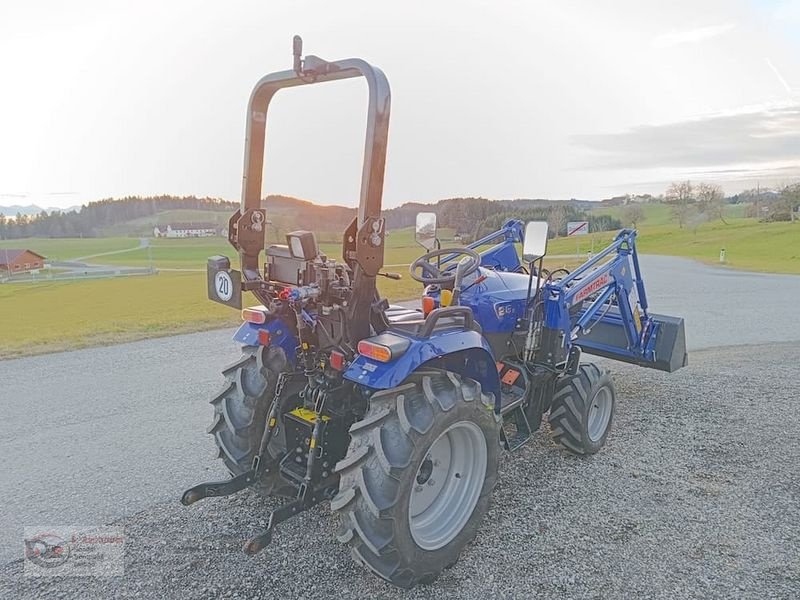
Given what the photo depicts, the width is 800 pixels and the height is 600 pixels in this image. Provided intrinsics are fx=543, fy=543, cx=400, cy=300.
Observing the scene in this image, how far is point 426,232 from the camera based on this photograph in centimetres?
373

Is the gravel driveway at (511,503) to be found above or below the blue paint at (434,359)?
below

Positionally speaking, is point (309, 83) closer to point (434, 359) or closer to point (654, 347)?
point (434, 359)

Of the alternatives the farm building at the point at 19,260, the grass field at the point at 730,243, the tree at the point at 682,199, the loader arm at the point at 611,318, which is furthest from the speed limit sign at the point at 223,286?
the tree at the point at 682,199

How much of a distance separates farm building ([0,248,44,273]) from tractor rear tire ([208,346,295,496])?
12778 mm

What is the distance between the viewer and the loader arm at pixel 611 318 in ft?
14.1

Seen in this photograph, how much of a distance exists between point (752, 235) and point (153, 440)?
43486 mm

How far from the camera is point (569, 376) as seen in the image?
4.41m

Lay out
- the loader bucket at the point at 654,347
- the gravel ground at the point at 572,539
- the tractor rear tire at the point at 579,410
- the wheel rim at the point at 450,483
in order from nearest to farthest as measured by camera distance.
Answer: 1. the gravel ground at the point at 572,539
2. the wheel rim at the point at 450,483
3. the tractor rear tire at the point at 579,410
4. the loader bucket at the point at 654,347

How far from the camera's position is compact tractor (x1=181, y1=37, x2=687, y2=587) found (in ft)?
8.61

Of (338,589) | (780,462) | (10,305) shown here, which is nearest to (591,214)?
(780,462)

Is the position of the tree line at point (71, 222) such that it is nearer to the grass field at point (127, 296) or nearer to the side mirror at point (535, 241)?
the grass field at point (127, 296)

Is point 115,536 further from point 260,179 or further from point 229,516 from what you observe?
point 260,179

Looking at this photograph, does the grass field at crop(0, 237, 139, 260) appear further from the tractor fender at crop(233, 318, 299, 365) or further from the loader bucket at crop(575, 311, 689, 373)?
the loader bucket at crop(575, 311, 689, 373)

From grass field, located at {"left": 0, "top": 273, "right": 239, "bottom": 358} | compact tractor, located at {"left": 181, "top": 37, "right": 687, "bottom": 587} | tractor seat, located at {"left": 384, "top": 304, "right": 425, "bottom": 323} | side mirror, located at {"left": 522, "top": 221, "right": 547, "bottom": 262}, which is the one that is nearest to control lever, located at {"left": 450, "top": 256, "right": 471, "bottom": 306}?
compact tractor, located at {"left": 181, "top": 37, "right": 687, "bottom": 587}
